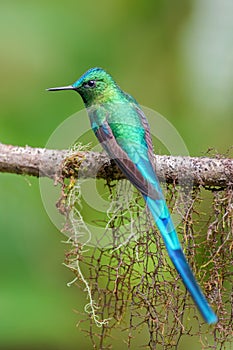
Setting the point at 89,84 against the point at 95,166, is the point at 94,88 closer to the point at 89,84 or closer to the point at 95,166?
the point at 89,84

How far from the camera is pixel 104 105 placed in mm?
2961

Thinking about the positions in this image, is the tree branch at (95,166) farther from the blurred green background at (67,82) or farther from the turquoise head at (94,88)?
the blurred green background at (67,82)

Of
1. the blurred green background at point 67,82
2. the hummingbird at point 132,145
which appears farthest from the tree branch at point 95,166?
the blurred green background at point 67,82

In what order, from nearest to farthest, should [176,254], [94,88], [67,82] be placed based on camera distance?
1. [176,254]
2. [94,88]
3. [67,82]

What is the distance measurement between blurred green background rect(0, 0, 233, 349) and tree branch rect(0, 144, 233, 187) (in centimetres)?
87

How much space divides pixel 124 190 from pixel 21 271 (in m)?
1.16

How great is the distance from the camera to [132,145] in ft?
9.12

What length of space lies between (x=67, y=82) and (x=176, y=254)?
1.86 m

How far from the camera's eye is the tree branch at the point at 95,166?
2.60 metres

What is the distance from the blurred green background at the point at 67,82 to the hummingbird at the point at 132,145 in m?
0.85

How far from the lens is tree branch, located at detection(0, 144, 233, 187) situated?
8.54 ft

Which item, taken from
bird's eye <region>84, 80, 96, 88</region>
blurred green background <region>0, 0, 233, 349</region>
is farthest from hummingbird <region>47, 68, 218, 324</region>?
blurred green background <region>0, 0, 233, 349</region>

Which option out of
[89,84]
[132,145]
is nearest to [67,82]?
[89,84]

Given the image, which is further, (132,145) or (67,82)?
(67,82)
